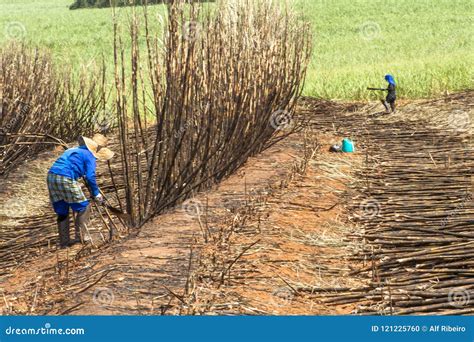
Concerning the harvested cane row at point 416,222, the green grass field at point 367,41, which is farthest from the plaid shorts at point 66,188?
the harvested cane row at point 416,222

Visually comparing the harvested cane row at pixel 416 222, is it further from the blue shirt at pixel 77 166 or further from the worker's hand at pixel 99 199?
the blue shirt at pixel 77 166

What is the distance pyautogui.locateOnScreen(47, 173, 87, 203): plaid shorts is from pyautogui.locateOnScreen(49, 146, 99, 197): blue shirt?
0.11 feet

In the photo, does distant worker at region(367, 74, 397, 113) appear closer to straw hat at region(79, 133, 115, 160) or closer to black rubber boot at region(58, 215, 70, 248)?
straw hat at region(79, 133, 115, 160)

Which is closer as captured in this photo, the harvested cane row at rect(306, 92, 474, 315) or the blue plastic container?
the harvested cane row at rect(306, 92, 474, 315)

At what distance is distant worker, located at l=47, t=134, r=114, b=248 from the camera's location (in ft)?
20.1

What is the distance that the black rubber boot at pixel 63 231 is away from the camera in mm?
6291

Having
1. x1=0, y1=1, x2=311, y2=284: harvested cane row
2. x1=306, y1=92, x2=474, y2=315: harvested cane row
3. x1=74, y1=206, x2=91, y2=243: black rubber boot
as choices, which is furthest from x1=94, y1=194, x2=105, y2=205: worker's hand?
x1=306, y1=92, x2=474, y2=315: harvested cane row

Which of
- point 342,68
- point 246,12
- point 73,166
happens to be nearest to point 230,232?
point 73,166

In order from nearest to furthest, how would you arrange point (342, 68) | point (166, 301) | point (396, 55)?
point (166, 301) < point (342, 68) < point (396, 55)

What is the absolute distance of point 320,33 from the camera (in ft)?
92.7

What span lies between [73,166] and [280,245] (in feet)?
5.17

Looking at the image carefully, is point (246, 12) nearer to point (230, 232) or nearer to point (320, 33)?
point (230, 232)

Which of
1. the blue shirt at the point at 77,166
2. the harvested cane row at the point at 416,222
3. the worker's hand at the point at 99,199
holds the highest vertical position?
the blue shirt at the point at 77,166

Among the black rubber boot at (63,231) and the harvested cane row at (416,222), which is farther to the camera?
the black rubber boot at (63,231)
